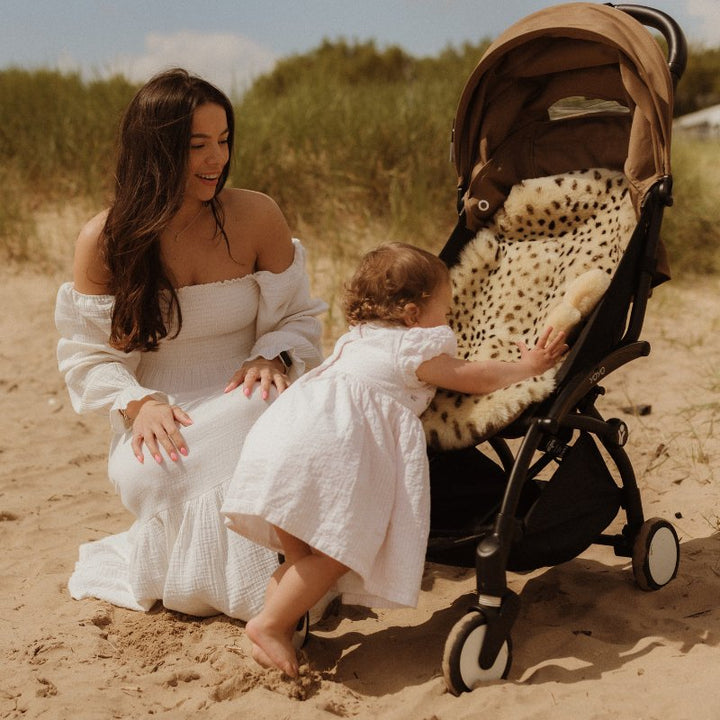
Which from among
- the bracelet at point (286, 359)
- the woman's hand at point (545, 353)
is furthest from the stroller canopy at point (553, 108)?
the bracelet at point (286, 359)

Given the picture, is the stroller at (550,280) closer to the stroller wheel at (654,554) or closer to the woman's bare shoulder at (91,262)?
the stroller wheel at (654,554)

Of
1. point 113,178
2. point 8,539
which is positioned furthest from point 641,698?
point 8,539

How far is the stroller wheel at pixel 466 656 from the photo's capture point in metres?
2.44

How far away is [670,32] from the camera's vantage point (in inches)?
116

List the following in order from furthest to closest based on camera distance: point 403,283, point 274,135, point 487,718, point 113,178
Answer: point 274,135
point 113,178
point 403,283
point 487,718

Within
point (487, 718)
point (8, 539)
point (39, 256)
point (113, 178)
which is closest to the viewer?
point (487, 718)

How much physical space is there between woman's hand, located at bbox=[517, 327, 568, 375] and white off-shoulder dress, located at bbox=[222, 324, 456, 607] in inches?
9.7

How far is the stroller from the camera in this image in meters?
2.64

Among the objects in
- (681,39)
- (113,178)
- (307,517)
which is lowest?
(307,517)

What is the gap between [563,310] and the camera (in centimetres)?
281

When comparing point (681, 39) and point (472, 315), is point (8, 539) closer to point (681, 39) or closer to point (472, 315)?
point (472, 315)

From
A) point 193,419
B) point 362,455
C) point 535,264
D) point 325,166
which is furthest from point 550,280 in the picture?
point 325,166

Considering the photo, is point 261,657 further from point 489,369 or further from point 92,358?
point 92,358

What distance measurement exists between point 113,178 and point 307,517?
1445 millimetres
